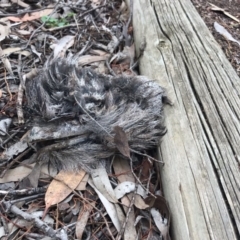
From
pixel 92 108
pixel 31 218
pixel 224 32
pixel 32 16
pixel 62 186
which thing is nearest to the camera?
pixel 31 218

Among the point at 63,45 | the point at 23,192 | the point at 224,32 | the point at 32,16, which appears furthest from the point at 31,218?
the point at 32,16

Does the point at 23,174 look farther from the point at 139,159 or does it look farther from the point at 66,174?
the point at 139,159

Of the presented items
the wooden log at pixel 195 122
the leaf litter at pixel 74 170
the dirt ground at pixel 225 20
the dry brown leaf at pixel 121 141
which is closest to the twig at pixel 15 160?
the leaf litter at pixel 74 170

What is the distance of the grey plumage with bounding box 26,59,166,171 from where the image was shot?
178cm

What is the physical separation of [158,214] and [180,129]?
35 cm

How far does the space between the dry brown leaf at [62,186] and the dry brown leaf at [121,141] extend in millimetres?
173

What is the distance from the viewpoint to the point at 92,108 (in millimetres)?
1876

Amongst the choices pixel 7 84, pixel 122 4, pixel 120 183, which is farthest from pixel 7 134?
pixel 122 4

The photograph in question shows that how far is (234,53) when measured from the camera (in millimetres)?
2322

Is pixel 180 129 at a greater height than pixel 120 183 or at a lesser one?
greater

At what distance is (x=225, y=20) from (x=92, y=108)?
4.04 ft

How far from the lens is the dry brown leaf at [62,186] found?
1657 millimetres

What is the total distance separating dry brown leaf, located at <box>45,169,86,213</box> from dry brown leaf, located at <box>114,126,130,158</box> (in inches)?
6.8

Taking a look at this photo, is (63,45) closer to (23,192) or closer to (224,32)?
(224,32)
